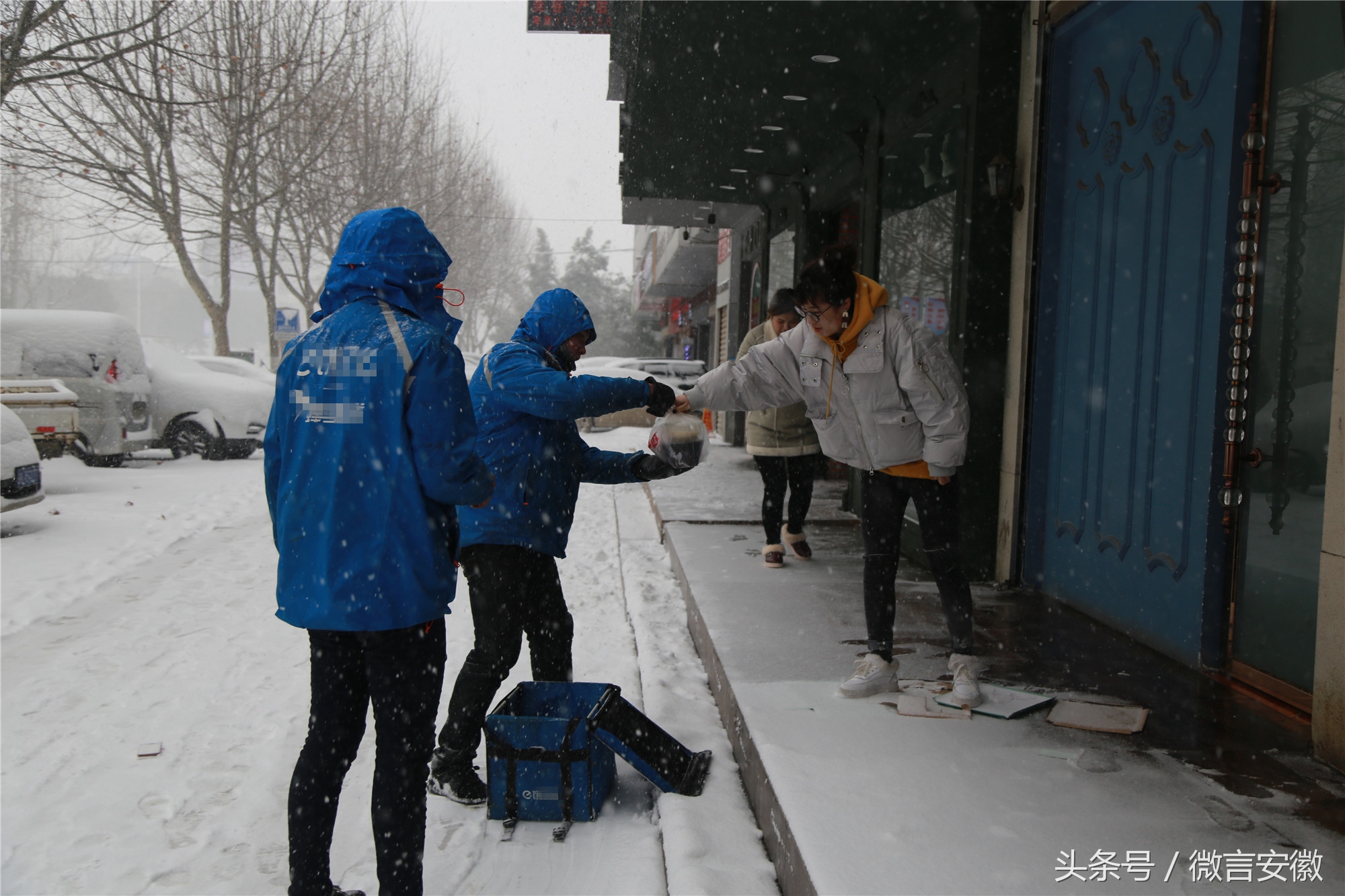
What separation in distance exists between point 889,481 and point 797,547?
8.79ft

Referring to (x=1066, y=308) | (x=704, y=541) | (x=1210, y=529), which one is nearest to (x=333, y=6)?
(x=704, y=541)

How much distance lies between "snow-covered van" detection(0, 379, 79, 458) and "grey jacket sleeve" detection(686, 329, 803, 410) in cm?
1021

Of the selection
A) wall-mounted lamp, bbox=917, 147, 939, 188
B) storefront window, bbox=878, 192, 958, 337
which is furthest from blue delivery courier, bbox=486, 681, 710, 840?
wall-mounted lamp, bbox=917, 147, 939, 188

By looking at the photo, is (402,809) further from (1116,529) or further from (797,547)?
(797,547)

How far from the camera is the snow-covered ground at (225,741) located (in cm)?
287

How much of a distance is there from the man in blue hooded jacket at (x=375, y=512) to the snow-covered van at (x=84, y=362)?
11.8m

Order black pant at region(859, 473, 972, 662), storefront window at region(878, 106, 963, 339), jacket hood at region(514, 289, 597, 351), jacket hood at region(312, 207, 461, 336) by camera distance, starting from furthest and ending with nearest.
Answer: storefront window at region(878, 106, 963, 339) < black pant at region(859, 473, 972, 662) < jacket hood at region(514, 289, 597, 351) < jacket hood at region(312, 207, 461, 336)

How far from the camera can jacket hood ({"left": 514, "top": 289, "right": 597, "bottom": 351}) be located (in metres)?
3.26

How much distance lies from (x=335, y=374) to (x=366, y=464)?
0.23 m

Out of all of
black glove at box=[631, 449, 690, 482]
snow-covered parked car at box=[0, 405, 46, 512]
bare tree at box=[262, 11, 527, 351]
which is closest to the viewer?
black glove at box=[631, 449, 690, 482]

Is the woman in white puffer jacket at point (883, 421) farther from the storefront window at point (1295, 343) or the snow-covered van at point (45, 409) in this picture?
the snow-covered van at point (45, 409)

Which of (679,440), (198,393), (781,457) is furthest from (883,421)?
(198,393)

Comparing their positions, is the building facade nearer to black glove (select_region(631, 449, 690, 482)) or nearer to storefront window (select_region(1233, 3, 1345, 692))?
storefront window (select_region(1233, 3, 1345, 692))

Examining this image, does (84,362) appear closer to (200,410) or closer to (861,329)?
(200,410)
